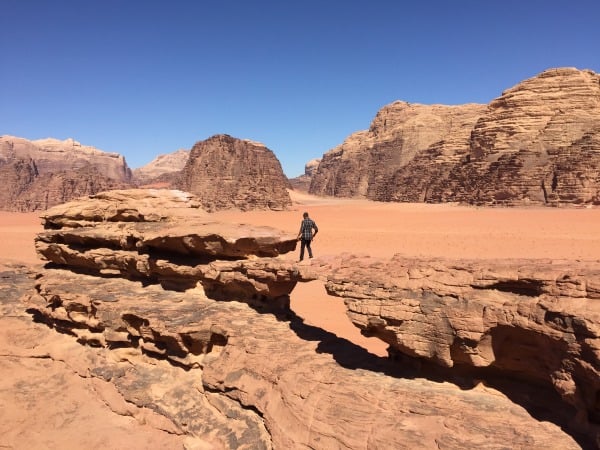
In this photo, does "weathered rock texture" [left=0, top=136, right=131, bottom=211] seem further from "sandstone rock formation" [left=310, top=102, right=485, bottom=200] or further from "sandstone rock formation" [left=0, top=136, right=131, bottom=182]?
"sandstone rock formation" [left=310, top=102, right=485, bottom=200]

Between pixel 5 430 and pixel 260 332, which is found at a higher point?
pixel 260 332

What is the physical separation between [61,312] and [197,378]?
3859 millimetres

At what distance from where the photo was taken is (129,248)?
8.30 m

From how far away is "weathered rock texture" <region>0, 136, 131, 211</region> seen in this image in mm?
44750

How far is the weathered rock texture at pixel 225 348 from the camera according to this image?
4238 millimetres

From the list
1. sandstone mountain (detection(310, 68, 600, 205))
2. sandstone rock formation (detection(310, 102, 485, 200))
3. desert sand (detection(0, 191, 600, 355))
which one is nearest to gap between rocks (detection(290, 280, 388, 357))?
desert sand (detection(0, 191, 600, 355))

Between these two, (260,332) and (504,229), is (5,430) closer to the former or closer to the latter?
(260,332)

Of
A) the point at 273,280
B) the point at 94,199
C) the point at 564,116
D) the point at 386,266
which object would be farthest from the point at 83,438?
the point at 564,116

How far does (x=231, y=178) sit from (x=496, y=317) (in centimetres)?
4046

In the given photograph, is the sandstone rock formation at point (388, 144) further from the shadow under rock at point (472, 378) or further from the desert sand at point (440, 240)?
the shadow under rock at point (472, 378)

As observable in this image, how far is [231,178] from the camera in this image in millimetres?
43062

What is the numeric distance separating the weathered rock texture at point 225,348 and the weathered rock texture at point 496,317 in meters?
0.19

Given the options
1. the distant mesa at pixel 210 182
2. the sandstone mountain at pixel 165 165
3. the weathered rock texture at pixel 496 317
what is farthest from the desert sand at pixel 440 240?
the sandstone mountain at pixel 165 165

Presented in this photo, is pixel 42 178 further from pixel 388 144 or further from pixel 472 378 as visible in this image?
pixel 472 378
